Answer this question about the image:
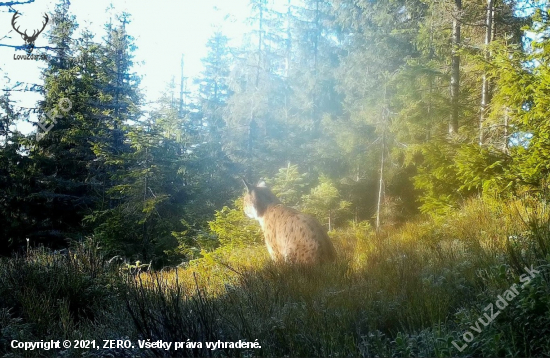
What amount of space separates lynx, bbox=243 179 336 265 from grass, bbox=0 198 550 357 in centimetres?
36

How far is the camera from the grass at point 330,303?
2922 millimetres

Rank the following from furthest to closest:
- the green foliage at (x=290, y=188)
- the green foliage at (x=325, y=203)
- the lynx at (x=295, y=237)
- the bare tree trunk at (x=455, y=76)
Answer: the green foliage at (x=290, y=188)
the green foliage at (x=325, y=203)
the bare tree trunk at (x=455, y=76)
the lynx at (x=295, y=237)

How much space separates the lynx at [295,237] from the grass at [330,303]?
361 mm

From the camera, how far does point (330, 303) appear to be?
4.09 metres

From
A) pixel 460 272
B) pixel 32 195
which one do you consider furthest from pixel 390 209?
pixel 32 195

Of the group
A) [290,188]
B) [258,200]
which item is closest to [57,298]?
[258,200]

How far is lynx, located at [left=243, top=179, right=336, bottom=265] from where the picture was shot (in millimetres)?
5992

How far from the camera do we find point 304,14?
29125 mm

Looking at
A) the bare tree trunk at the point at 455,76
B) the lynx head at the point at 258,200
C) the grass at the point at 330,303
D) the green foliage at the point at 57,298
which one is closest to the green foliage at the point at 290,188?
the lynx head at the point at 258,200

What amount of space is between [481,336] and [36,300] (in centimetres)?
485

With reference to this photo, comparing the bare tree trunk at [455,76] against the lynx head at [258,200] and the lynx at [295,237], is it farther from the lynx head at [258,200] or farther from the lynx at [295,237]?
the lynx at [295,237]

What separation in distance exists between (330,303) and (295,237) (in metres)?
2.30

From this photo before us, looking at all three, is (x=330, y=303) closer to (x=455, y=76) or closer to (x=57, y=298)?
(x=57, y=298)

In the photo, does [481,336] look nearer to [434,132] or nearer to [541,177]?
[541,177]
